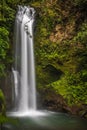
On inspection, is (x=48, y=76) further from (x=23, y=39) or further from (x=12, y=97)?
(x=23, y=39)

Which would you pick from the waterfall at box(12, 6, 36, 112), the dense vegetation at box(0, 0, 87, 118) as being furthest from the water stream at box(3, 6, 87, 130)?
the dense vegetation at box(0, 0, 87, 118)

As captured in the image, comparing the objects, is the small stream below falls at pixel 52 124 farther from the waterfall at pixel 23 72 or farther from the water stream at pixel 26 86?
the waterfall at pixel 23 72

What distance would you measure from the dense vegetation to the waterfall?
1.82ft

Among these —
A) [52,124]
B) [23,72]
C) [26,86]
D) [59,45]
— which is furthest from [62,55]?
[59,45]

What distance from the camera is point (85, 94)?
7984mm

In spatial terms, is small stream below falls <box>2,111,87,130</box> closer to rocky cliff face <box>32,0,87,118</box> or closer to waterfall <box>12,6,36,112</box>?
rocky cliff face <box>32,0,87,118</box>

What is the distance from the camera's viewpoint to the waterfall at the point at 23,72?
16753 mm

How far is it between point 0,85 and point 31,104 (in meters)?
2.48

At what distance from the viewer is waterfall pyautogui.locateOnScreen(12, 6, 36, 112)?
55.0 ft

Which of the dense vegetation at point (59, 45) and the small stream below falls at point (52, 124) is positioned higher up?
the dense vegetation at point (59, 45)

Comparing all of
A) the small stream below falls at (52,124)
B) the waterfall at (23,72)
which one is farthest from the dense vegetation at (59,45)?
the small stream below falls at (52,124)

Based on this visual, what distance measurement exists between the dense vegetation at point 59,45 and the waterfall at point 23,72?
555 millimetres

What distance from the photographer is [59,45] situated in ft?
29.7

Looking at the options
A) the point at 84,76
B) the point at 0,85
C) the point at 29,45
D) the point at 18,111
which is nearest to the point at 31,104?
the point at 18,111
